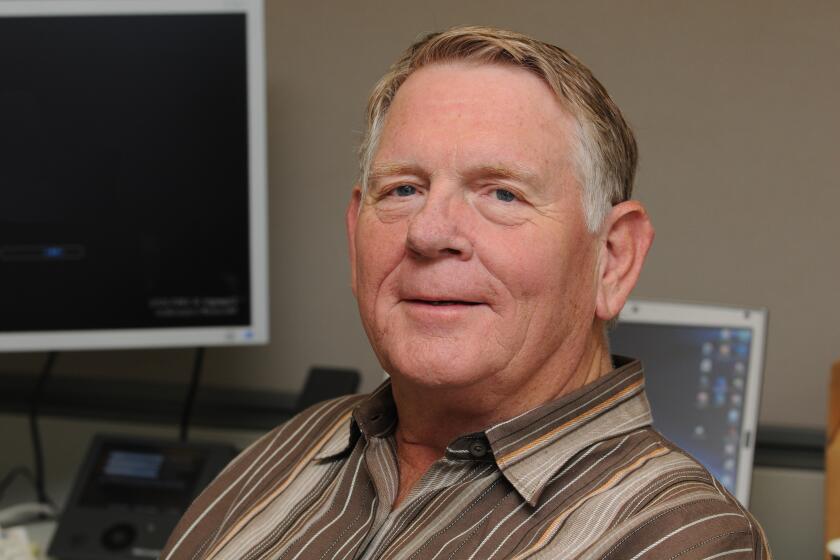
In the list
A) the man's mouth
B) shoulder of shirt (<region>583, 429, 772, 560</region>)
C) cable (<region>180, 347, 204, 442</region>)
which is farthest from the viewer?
cable (<region>180, 347, 204, 442</region>)

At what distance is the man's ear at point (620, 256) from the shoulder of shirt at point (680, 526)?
7.1 inches

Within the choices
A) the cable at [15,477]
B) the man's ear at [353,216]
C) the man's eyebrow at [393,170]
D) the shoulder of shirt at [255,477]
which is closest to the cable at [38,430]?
the cable at [15,477]

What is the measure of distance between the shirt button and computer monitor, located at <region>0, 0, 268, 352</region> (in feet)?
2.74

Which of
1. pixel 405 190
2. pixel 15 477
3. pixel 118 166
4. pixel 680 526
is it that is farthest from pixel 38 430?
pixel 680 526

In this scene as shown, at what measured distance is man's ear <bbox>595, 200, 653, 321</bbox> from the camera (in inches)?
40.5

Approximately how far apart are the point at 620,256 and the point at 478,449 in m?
0.23

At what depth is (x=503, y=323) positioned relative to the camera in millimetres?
956

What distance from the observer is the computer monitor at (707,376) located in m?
1.50

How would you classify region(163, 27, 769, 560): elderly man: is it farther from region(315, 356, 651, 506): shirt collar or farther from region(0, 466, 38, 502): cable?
region(0, 466, 38, 502): cable

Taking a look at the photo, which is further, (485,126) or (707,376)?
(707,376)

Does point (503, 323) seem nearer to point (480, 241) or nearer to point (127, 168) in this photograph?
point (480, 241)

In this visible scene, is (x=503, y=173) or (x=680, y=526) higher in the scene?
(x=503, y=173)

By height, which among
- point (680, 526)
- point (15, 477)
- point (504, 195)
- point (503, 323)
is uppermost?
point (504, 195)

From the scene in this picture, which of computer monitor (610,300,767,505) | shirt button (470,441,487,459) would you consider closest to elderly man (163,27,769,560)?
shirt button (470,441,487,459)
